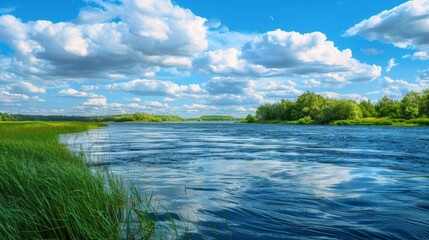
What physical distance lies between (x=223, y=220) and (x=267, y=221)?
1211 mm

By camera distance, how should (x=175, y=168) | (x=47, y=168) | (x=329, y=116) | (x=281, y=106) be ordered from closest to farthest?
1. (x=47, y=168)
2. (x=175, y=168)
3. (x=329, y=116)
4. (x=281, y=106)

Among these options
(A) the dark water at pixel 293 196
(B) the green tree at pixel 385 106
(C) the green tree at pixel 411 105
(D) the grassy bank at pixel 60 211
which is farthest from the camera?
(B) the green tree at pixel 385 106

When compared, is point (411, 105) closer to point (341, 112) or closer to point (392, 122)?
point (392, 122)

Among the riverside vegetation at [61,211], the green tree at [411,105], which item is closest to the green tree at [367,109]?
the green tree at [411,105]

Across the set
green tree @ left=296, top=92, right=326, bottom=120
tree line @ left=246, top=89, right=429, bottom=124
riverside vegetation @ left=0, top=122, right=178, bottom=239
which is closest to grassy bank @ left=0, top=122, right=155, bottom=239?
riverside vegetation @ left=0, top=122, right=178, bottom=239

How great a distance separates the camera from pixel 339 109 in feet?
412

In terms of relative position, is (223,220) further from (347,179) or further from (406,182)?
(406,182)

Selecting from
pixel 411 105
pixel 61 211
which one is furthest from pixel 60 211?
pixel 411 105

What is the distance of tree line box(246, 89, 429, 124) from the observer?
108000mm

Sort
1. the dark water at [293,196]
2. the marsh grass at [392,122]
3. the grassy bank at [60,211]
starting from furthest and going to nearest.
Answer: the marsh grass at [392,122] < the dark water at [293,196] < the grassy bank at [60,211]

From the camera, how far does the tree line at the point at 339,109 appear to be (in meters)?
108

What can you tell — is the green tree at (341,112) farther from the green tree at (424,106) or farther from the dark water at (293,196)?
the dark water at (293,196)

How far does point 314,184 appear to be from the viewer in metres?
14.1

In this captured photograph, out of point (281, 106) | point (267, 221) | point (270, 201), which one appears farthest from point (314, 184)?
point (281, 106)
